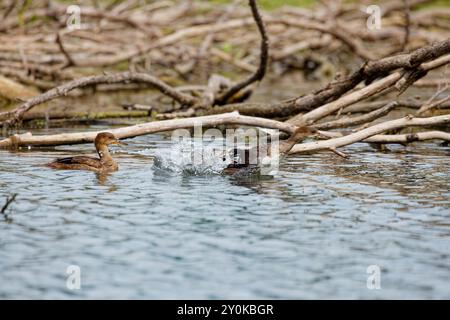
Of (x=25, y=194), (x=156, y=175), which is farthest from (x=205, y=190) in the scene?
(x=25, y=194)

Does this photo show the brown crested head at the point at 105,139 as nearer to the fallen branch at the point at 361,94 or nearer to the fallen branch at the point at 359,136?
the fallen branch at the point at 359,136

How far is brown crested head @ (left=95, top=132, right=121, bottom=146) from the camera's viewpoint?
1120cm

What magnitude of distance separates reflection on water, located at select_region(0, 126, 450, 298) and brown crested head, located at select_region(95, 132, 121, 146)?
1.35ft

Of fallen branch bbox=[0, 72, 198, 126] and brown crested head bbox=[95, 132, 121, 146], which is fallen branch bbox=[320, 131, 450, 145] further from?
fallen branch bbox=[0, 72, 198, 126]

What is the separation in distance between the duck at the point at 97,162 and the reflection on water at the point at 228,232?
0.18 meters

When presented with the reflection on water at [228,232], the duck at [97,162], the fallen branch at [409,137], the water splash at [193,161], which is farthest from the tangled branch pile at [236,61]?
the reflection on water at [228,232]

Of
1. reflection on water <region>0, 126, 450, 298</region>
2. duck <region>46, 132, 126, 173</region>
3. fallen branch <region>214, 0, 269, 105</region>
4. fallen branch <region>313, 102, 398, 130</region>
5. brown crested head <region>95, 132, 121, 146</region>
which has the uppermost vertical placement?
fallen branch <region>214, 0, 269, 105</region>

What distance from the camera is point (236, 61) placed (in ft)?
77.2

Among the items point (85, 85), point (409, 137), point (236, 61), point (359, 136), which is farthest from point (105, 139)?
point (236, 61)

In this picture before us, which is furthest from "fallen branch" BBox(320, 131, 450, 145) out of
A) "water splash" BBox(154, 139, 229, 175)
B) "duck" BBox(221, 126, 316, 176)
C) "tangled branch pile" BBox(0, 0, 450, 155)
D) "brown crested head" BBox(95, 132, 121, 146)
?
"brown crested head" BBox(95, 132, 121, 146)

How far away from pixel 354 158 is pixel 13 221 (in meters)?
5.43

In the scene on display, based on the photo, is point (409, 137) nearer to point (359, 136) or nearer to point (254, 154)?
point (359, 136)

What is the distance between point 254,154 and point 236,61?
Answer: 13125 millimetres

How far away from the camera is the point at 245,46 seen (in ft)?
85.4
